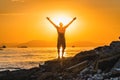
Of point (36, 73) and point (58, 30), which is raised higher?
point (58, 30)

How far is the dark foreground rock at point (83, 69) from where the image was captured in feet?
77.2

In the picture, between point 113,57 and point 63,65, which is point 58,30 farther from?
point 113,57

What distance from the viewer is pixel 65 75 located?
82.5 ft

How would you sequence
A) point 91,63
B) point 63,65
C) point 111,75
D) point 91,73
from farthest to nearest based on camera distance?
point 63,65 < point 91,63 < point 91,73 < point 111,75

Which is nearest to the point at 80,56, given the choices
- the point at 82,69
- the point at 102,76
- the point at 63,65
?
the point at 63,65

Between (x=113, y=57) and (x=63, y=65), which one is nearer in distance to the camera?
(x=113, y=57)

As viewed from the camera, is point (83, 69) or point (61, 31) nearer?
point (83, 69)

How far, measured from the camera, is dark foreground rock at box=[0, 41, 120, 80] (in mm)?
23531

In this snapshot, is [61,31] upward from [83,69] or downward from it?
upward

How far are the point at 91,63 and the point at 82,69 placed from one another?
910 millimetres

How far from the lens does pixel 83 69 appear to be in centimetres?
2556

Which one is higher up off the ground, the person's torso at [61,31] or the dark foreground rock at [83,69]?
the person's torso at [61,31]

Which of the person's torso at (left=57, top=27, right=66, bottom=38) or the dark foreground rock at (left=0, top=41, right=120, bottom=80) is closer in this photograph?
the dark foreground rock at (left=0, top=41, right=120, bottom=80)

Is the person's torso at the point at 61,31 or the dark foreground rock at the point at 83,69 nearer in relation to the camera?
the dark foreground rock at the point at 83,69
